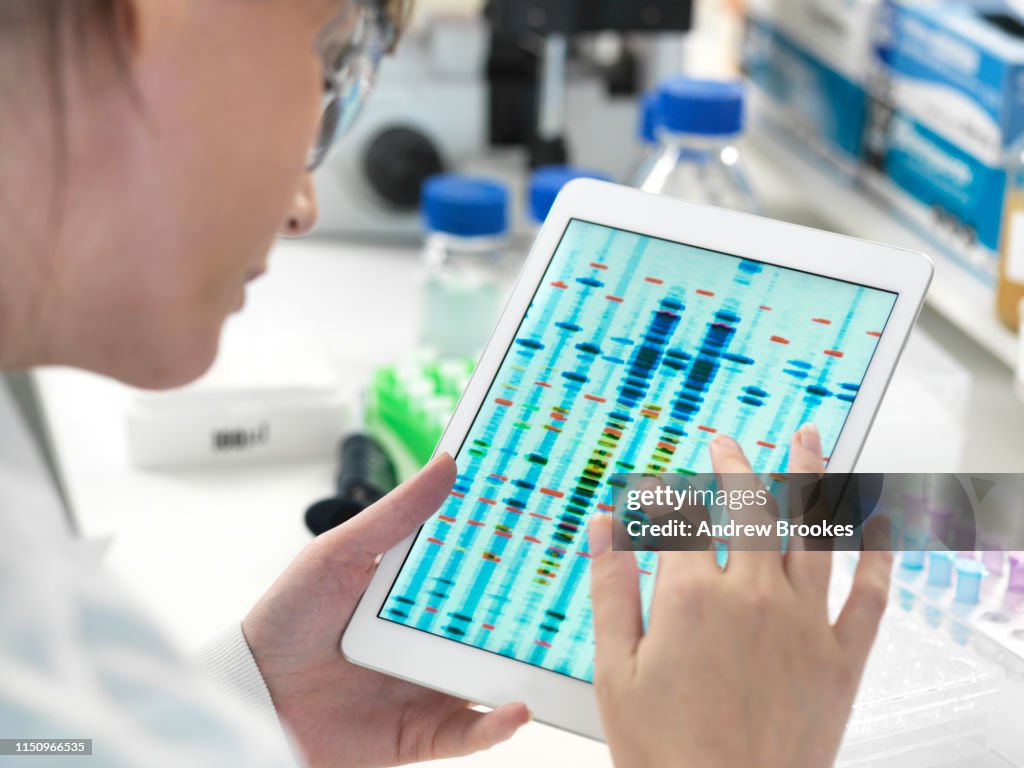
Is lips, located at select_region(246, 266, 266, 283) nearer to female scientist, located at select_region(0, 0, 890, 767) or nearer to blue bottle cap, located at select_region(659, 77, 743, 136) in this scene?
female scientist, located at select_region(0, 0, 890, 767)

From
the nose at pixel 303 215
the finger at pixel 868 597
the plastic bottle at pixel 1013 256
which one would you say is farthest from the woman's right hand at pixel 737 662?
the plastic bottle at pixel 1013 256

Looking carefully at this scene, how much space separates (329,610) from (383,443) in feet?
1.02

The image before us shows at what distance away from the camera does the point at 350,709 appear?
24.5 inches

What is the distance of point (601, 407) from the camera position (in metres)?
0.62

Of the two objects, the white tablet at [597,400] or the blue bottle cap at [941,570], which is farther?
the blue bottle cap at [941,570]

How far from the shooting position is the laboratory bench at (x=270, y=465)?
2.48 ft

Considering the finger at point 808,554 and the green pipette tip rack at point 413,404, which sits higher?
the finger at point 808,554

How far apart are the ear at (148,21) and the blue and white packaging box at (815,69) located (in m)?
0.91

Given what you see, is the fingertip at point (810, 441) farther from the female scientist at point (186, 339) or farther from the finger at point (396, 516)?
the finger at point (396, 516)

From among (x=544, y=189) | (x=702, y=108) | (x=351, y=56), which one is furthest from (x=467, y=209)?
(x=351, y=56)

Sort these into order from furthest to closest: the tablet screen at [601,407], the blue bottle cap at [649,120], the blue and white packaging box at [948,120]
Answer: the blue bottle cap at [649,120] < the blue and white packaging box at [948,120] < the tablet screen at [601,407]

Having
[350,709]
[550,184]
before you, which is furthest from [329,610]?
[550,184]

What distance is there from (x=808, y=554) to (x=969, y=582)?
206 mm

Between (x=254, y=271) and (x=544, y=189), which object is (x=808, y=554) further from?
(x=544, y=189)
